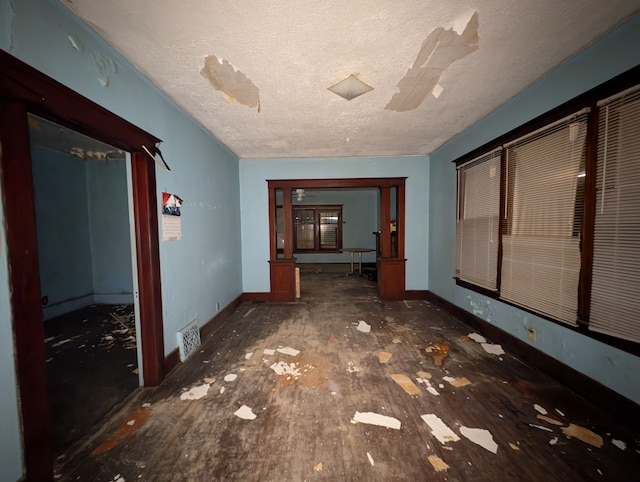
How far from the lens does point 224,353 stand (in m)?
2.60

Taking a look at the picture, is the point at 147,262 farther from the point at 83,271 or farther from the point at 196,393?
the point at 83,271

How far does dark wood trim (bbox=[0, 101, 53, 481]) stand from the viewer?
3.59 feet

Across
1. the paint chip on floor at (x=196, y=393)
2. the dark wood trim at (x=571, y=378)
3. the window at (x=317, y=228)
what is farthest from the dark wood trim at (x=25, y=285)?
the window at (x=317, y=228)

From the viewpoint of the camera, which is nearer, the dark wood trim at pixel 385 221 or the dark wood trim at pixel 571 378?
the dark wood trim at pixel 571 378

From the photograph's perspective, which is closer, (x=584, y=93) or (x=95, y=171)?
(x=584, y=93)

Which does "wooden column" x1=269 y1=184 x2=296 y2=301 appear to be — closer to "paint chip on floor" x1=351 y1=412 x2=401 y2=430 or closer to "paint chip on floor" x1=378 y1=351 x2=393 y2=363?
"paint chip on floor" x1=378 y1=351 x2=393 y2=363

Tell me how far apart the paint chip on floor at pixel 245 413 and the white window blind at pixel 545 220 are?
8.76ft

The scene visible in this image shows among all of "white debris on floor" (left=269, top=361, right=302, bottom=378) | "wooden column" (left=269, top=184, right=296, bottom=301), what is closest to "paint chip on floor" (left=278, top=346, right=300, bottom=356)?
"white debris on floor" (left=269, top=361, right=302, bottom=378)

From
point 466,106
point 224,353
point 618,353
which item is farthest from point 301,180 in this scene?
point 618,353

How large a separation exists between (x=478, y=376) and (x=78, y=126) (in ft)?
12.0

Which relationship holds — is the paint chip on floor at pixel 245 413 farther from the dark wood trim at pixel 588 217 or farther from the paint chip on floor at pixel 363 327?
the dark wood trim at pixel 588 217

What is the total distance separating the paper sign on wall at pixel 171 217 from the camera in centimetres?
222

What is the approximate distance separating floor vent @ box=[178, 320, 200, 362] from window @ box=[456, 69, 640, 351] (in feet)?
11.6

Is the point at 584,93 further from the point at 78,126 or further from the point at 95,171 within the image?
the point at 95,171
